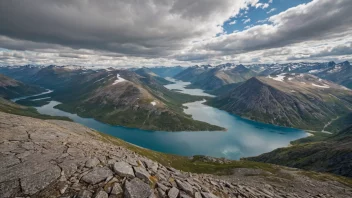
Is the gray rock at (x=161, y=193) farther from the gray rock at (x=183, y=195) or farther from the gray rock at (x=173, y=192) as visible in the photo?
the gray rock at (x=183, y=195)

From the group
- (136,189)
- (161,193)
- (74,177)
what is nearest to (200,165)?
(161,193)

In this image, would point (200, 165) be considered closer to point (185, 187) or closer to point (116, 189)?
point (185, 187)

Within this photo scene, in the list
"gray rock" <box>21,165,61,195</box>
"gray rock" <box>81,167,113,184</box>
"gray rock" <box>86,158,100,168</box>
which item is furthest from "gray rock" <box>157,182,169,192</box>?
"gray rock" <box>21,165,61,195</box>

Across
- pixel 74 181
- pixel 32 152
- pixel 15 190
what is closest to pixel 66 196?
pixel 74 181

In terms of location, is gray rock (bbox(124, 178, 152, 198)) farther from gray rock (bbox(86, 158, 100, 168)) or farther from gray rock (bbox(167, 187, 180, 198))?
gray rock (bbox(86, 158, 100, 168))

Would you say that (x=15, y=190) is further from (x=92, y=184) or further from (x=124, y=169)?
(x=124, y=169)

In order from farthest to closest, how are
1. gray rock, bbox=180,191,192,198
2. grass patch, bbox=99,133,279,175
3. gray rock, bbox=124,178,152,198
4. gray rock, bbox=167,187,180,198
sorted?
1. grass patch, bbox=99,133,279,175
2. gray rock, bbox=180,191,192,198
3. gray rock, bbox=167,187,180,198
4. gray rock, bbox=124,178,152,198
